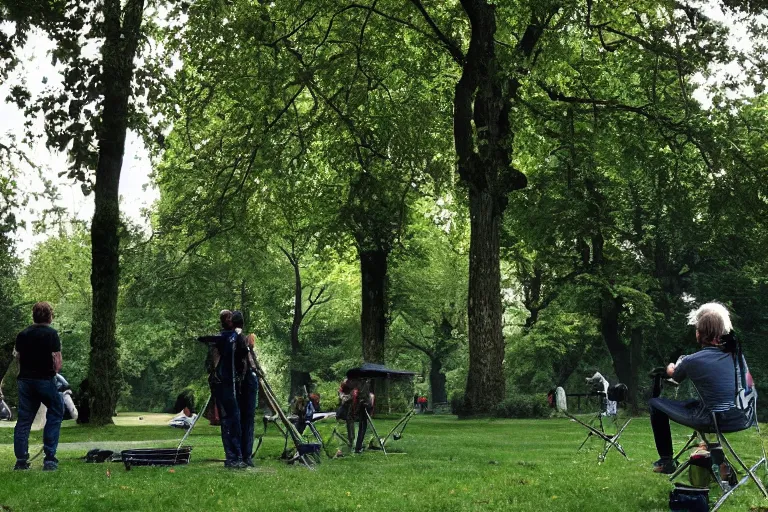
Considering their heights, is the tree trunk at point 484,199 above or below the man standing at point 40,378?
above

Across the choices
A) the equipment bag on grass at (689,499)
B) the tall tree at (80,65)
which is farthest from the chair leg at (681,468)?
the tall tree at (80,65)

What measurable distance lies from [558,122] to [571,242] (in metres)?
11.5

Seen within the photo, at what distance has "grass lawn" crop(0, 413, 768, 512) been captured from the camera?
30.6 ft

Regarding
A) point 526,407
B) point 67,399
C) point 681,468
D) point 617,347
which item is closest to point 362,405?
point 67,399

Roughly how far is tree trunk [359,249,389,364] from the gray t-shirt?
87.8 ft

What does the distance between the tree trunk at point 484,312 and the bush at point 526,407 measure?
2088 millimetres

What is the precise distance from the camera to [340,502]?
951cm

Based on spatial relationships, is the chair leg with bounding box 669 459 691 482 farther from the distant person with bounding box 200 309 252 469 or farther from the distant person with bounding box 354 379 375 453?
the distant person with bounding box 354 379 375 453

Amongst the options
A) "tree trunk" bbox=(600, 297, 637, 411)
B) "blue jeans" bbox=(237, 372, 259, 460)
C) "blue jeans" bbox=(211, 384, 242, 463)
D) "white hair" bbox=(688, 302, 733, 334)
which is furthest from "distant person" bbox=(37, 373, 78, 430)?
"tree trunk" bbox=(600, 297, 637, 411)

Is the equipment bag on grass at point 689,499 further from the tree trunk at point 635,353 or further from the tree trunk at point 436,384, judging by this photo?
the tree trunk at point 436,384

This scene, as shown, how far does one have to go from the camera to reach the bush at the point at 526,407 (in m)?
29.8

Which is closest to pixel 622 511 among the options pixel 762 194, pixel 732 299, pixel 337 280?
pixel 762 194

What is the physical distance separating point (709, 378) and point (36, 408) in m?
8.69

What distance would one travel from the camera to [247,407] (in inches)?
528
